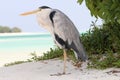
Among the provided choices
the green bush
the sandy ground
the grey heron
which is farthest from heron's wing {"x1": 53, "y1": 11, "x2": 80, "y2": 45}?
the green bush

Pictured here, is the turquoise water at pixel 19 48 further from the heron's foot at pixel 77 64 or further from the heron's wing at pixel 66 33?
the heron's wing at pixel 66 33

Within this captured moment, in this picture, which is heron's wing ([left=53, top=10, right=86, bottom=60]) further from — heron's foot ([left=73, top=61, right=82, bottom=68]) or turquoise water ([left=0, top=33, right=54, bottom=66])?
turquoise water ([left=0, top=33, right=54, bottom=66])

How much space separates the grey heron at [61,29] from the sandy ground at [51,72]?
1.11 ft

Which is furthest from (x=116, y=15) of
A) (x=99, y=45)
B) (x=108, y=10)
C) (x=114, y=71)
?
(x=99, y=45)

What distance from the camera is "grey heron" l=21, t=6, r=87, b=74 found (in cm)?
866

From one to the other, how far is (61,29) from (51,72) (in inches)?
37.2

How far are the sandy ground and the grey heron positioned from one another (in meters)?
0.34

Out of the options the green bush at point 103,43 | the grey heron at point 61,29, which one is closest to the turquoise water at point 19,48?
the green bush at point 103,43

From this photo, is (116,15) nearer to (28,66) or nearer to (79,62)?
(79,62)

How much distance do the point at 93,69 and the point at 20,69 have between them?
1406 mm

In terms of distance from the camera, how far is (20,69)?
9.78m

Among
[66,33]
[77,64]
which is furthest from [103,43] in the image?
[66,33]

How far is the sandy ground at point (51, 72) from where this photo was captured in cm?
859

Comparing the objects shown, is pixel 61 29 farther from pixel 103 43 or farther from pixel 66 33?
pixel 103 43
